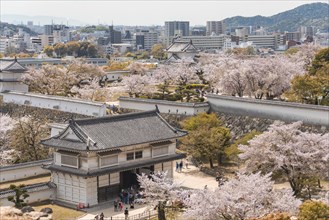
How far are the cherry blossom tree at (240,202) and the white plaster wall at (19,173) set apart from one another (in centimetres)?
1338

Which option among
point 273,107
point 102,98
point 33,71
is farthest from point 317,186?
point 33,71

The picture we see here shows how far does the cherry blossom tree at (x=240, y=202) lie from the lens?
2247 cm

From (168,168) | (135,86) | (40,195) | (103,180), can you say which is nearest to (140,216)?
(103,180)

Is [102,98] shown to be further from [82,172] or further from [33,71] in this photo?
[82,172]

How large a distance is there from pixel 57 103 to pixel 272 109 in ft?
70.1

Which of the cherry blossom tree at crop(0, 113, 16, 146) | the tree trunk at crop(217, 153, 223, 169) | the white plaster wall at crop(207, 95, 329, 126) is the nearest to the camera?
the white plaster wall at crop(207, 95, 329, 126)

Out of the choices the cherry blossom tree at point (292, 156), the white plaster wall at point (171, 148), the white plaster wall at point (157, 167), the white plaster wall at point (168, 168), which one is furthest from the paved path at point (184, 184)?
the cherry blossom tree at point (292, 156)

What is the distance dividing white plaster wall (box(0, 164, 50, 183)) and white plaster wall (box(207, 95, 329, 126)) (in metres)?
15.7

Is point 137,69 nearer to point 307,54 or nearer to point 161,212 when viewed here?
point 307,54

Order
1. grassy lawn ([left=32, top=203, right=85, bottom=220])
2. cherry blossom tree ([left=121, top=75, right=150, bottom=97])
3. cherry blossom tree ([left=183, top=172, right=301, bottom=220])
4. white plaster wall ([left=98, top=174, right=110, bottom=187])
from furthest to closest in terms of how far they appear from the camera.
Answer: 1. cherry blossom tree ([left=121, top=75, right=150, bottom=97])
2. white plaster wall ([left=98, top=174, right=110, bottom=187])
3. grassy lawn ([left=32, top=203, right=85, bottom=220])
4. cherry blossom tree ([left=183, top=172, right=301, bottom=220])

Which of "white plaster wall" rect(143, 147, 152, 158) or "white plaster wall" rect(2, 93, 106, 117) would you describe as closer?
"white plaster wall" rect(143, 147, 152, 158)

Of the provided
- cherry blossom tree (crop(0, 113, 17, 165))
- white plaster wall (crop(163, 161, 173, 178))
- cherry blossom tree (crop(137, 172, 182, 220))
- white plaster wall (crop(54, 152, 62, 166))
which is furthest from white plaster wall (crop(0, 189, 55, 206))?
cherry blossom tree (crop(0, 113, 17, 165))

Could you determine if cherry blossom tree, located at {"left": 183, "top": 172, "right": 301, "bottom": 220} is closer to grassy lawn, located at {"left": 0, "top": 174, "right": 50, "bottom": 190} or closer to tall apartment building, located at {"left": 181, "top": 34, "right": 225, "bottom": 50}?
grassy lawn, located at {"left": 0, "top": 174, "right": 50, "bottom": 190}

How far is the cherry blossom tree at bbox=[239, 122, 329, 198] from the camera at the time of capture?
2941 centimetres
